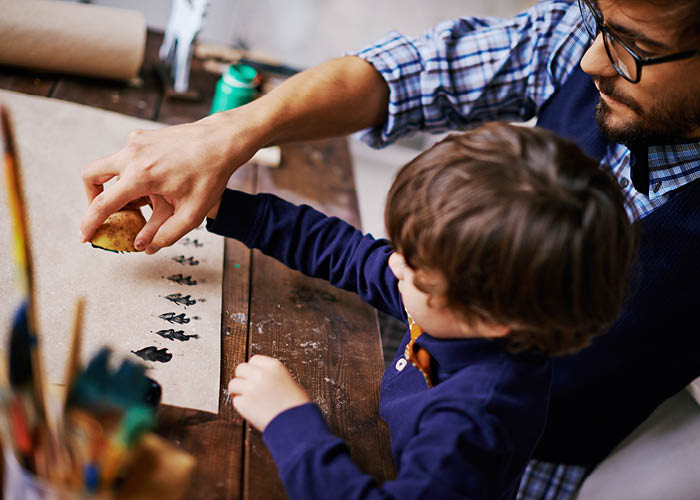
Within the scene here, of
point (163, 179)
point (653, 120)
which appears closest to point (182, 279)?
point (163, 179)

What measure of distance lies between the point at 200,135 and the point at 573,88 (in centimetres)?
67

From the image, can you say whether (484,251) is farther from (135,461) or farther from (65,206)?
(65,206)

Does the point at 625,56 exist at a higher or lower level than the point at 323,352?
higher

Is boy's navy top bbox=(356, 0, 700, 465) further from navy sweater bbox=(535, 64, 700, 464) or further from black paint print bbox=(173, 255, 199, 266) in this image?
black paint print bbox=(173, 255, 199, 266)

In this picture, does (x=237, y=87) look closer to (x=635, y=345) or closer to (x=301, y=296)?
(x=301, y=296)

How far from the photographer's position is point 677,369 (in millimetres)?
1029

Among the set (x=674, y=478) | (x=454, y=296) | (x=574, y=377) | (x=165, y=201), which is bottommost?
(x=674, y=478)

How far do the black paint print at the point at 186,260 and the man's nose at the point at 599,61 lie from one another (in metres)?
0.65

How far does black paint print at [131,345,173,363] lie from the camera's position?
759 millimetres

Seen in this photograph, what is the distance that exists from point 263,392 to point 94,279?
0.33 meters

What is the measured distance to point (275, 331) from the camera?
866mm

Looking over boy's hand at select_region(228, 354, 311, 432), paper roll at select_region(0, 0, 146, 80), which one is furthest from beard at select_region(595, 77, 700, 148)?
paper roll at select_region(0, 0, 146, 80)

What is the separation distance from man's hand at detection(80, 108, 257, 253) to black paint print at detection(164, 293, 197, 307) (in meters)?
0.07

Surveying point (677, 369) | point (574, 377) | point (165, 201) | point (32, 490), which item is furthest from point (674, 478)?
point (32, 490)
